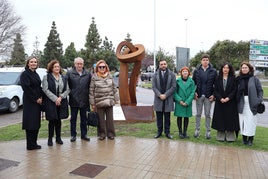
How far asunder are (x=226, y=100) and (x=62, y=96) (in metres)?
3.62

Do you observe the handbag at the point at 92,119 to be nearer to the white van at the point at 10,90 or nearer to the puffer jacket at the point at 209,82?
the puffer jacket at the point at 209,82

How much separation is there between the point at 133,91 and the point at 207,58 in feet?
11.5

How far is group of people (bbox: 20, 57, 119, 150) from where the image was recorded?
18.8ft

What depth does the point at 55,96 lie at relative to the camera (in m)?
5.95

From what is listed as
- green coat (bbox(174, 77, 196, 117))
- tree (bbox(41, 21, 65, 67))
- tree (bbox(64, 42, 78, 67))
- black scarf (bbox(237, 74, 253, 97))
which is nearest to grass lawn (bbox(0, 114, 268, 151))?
green coat (bbox(174, 77, 196, 117))

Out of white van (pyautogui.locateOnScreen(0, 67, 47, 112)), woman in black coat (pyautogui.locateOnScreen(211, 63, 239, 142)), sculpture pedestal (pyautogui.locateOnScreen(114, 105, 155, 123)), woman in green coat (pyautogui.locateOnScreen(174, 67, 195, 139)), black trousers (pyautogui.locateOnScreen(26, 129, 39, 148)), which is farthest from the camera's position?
white van (pyautogui.locateOnScreen(0, 67, 47, 112))

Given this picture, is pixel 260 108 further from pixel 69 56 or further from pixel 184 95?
pixel 69 56

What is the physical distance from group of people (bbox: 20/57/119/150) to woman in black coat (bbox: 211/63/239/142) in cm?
242

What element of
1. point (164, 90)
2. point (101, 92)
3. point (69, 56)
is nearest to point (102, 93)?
point (101, 92)

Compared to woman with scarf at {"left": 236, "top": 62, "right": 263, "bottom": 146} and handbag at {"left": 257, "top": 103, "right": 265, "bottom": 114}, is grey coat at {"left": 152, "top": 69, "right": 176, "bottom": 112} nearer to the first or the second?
woman with scarf at {"left": 236, "top": 62, "right": 263, "bottom": 146}

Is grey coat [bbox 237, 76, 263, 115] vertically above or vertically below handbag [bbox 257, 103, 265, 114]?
above

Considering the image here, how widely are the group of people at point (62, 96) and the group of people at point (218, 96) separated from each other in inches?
48.6

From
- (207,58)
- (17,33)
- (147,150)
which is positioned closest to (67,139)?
(147,150)

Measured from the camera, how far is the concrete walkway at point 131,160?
4.61m
